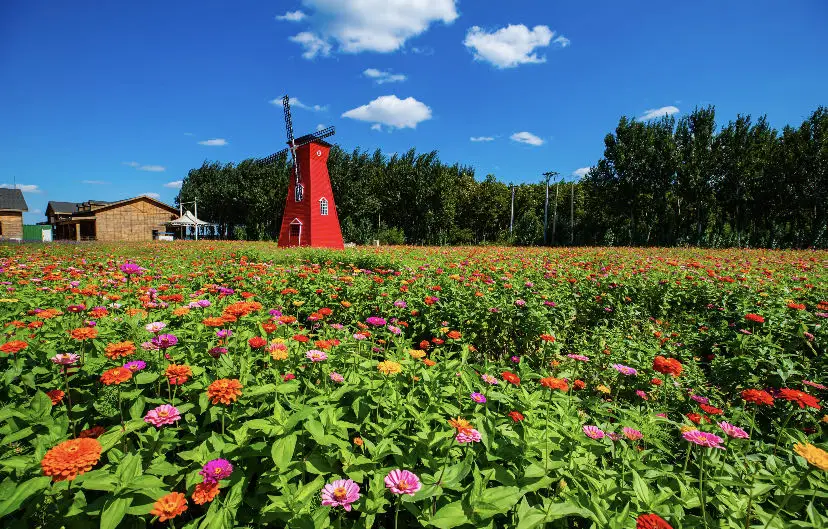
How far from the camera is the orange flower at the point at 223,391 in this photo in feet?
5.16

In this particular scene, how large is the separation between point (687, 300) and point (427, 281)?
454cm

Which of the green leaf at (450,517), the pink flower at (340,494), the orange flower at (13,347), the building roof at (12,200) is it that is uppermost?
the building roof at (12,200)

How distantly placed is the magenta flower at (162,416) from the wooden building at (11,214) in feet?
190

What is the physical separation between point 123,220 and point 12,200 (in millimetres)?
18915

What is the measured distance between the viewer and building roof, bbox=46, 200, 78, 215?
6044 centimetres

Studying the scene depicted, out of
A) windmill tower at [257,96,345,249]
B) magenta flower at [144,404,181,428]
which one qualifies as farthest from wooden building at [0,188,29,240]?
magenta flower at [144,404,181,428]

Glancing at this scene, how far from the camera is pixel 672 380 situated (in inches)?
137

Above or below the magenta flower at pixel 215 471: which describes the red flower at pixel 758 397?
above

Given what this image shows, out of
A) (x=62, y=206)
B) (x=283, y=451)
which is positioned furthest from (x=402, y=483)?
(x=62, y=206)

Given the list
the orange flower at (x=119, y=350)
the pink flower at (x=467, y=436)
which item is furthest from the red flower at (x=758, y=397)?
the orange flower at (x=119, y=350)

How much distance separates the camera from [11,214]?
4241 cm

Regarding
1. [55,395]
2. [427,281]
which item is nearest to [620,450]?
[55,395]

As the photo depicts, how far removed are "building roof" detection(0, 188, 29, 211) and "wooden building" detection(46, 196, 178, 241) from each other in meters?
6.00

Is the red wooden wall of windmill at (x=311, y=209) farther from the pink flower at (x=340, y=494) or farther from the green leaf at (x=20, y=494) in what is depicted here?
the pink flower at (x=340, y=494)
